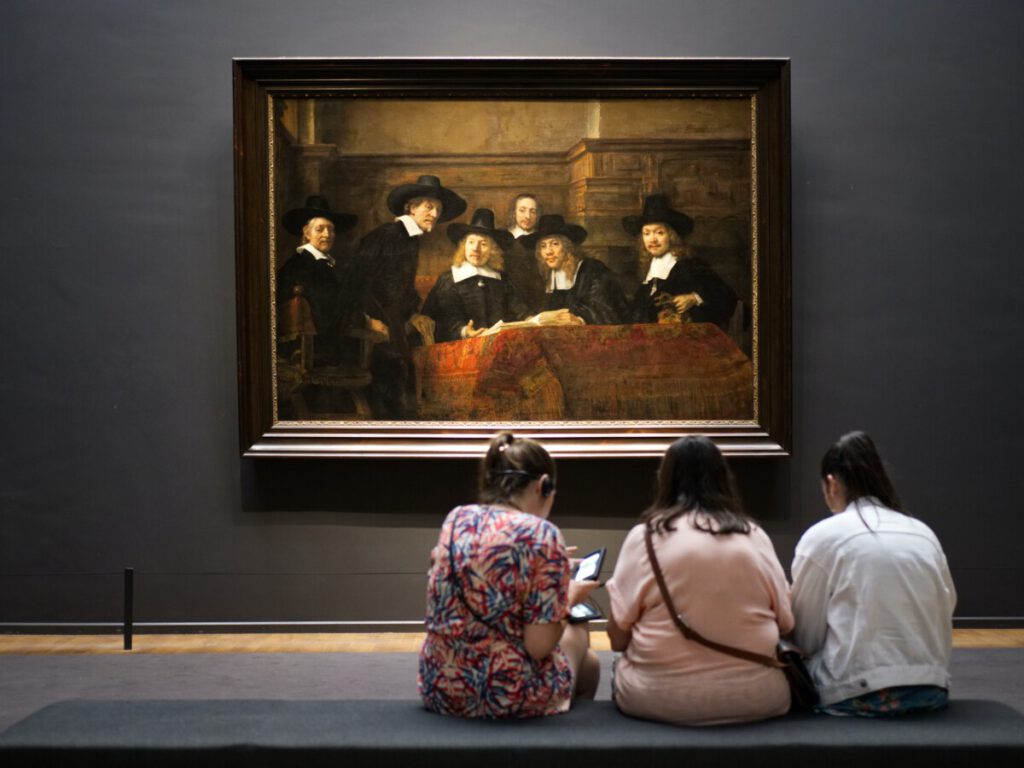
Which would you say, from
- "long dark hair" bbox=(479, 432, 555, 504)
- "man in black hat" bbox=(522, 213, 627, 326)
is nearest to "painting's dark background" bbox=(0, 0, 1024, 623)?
"man in black hat" bbox=(522, 213, 627, 326)

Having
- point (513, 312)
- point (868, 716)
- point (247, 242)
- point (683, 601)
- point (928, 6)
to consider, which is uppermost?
point (928, 6)

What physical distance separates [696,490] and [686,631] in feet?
2.06

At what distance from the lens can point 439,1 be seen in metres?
9.47

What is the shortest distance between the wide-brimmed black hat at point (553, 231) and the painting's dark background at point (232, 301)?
1.47 meters

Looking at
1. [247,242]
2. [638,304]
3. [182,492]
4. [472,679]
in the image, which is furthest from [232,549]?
[472,679]

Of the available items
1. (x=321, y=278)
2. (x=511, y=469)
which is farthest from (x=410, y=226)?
(x=511, y=469)

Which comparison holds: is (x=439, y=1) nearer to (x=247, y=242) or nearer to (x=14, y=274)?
(x=247, y=242)

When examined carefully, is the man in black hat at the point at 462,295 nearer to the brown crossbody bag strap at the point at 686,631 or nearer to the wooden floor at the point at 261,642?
the wooden floor at the point at 261,642

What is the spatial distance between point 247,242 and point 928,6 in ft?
20.4

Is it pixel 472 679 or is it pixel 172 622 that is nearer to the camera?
pixel 472 679

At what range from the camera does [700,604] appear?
4.74 m

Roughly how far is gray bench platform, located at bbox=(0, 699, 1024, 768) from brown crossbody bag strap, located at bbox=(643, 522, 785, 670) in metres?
0.31

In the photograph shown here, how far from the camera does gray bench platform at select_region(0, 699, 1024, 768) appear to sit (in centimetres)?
462

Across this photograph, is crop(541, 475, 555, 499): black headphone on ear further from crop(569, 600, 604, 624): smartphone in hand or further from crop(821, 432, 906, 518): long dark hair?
crop(821, 432, 906, 518): long dark hair
